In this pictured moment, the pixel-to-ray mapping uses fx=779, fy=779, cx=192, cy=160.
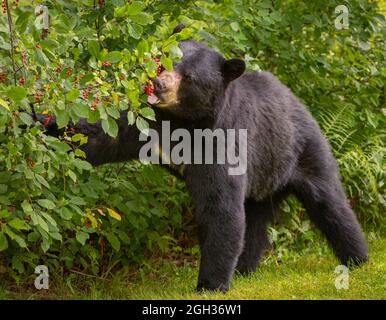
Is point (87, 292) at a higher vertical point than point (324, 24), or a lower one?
lower

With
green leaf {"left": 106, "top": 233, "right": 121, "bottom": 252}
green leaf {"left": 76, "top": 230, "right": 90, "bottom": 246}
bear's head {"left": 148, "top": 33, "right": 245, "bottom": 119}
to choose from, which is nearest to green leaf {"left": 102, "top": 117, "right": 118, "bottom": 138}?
bear's head {"left": 148, "top": 33, "right": 245, "bottom": 119}

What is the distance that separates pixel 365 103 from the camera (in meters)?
8.24

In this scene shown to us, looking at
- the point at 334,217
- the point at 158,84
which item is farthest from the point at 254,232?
the point at 158,84

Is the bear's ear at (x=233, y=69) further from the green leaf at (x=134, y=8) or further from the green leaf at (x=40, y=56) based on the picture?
the green leaf at (x=40, y=56)

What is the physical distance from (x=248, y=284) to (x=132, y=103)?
2.23 meters

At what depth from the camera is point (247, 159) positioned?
6094mm

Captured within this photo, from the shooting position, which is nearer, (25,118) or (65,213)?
(25,118)

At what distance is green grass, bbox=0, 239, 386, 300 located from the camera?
18.8 feet

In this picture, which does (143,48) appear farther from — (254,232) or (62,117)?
(254,232)

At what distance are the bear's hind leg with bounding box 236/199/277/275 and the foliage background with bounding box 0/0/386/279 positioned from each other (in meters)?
0.48

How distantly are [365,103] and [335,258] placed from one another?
77.8 inches
